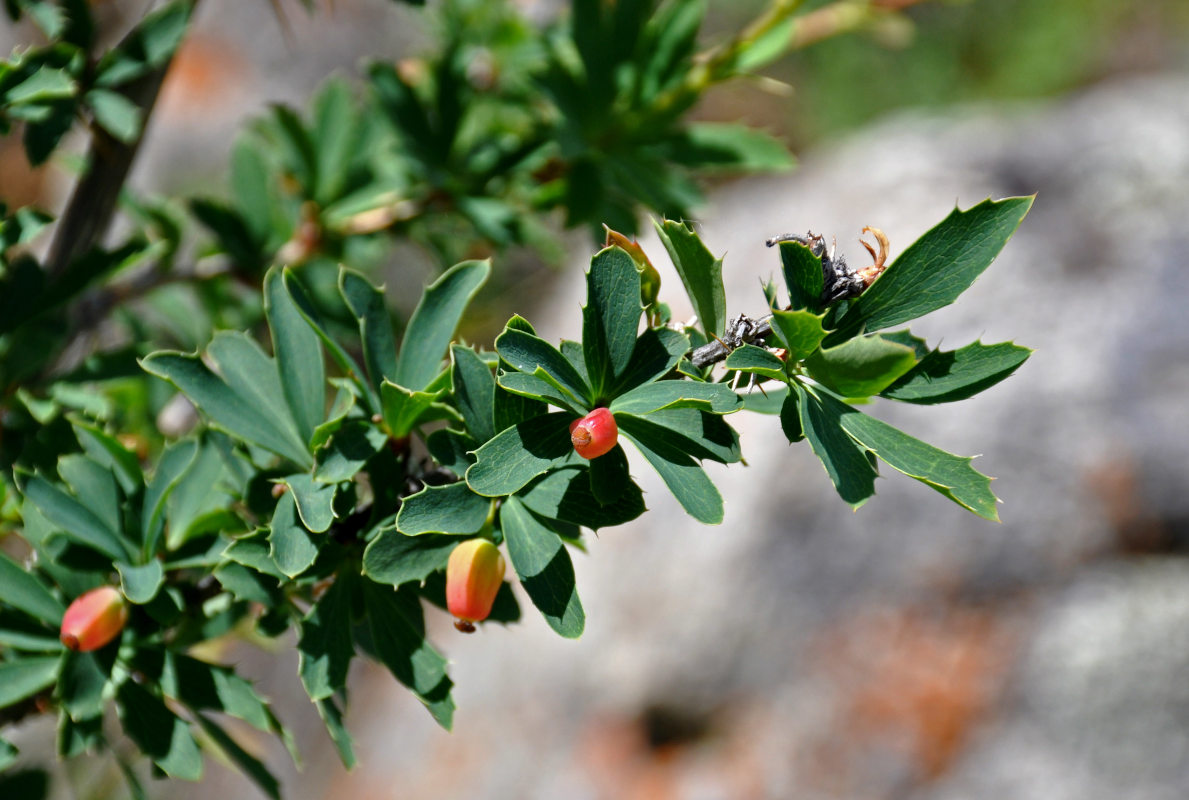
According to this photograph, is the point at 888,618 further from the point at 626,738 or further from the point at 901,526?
the point at 626,738

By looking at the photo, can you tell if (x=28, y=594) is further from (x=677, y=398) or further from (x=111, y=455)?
(x=677, y=398)

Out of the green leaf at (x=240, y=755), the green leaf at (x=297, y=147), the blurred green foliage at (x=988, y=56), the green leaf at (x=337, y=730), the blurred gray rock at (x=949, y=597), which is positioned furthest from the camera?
the blurred green foliage at (x=988, y=56)

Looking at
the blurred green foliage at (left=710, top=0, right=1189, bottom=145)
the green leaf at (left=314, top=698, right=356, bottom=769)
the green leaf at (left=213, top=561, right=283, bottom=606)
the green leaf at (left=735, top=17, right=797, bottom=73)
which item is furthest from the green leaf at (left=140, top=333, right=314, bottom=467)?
the blurred green foliage at (left=710, top=0, right=1189, bottom=145)

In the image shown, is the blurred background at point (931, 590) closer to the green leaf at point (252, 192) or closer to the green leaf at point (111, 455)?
the green leaf at point (252, 192)

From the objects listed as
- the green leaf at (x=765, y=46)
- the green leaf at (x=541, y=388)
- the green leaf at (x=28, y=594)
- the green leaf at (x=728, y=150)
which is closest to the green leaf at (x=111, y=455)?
the green leaf at (x=28, y=594)

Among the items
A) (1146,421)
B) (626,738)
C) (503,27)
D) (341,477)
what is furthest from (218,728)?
(1146,421)

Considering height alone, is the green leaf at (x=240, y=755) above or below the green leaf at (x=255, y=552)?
below
